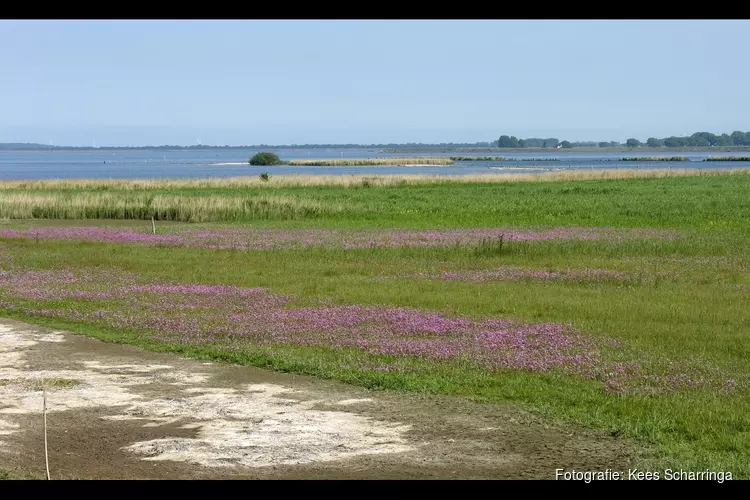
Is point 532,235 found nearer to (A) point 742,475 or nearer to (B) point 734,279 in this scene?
(B) point 734,279

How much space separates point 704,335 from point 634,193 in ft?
151

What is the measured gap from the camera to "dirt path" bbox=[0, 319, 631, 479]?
25.7 ft

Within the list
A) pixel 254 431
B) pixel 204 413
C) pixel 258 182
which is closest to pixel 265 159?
pixel 258 182

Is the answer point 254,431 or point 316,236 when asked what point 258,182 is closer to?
point 316,236

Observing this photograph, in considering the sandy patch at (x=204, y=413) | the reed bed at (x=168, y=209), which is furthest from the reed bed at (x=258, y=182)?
the sandy patch at (x=204, y=413)

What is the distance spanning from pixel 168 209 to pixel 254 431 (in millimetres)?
37658

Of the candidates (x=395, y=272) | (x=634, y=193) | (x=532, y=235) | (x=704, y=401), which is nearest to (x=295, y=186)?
(x=634, y=193)

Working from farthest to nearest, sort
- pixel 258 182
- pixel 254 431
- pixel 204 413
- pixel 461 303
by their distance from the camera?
pixel 258 182, pixel 461 303, pixel 204 413, pixel 254 431

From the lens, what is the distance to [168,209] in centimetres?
4528

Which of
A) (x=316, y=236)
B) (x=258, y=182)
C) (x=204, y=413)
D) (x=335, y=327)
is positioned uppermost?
(x=204, y=413)

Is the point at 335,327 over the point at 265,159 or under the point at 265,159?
over

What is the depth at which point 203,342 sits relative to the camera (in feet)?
46.0

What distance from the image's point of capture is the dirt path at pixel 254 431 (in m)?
7.82
